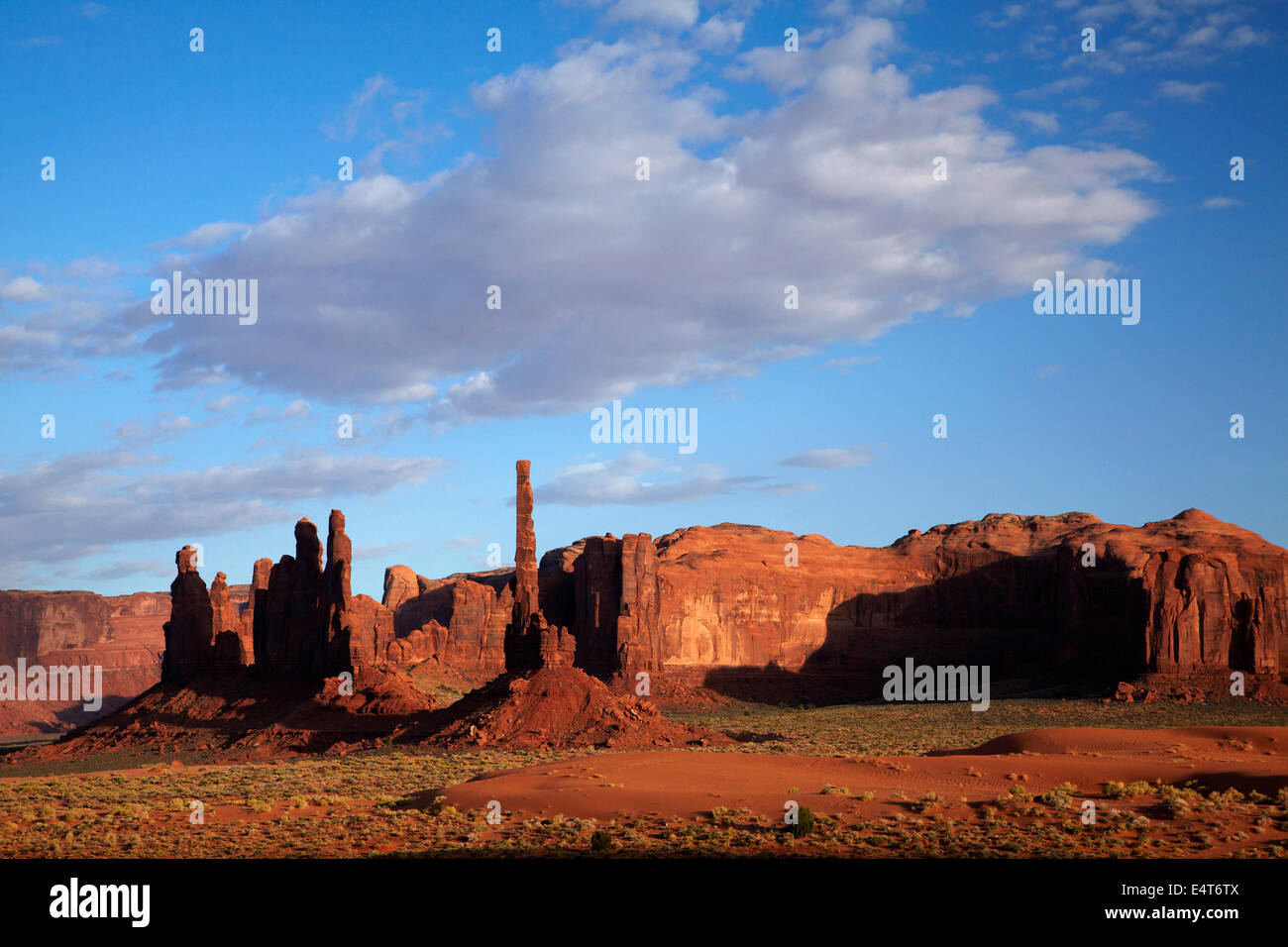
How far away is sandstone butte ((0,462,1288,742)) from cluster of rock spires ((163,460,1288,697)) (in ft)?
0.65

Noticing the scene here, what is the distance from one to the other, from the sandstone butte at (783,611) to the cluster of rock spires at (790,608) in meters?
0.20

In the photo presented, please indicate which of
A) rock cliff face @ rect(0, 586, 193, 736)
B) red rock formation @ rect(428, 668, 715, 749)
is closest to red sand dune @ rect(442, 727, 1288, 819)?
red rock formation @ rect(428, 668, 715, 749)

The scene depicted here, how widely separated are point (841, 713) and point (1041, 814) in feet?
202

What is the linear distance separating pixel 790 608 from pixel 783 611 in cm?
108

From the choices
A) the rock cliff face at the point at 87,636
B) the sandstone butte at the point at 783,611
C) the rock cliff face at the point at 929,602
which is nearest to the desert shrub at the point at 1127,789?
the sandstone butte at the point at 783,611

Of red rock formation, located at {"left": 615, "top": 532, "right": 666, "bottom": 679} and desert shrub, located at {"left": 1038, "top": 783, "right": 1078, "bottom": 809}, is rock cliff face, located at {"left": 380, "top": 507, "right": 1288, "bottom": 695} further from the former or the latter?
desert shrub, located at {"left": 1038, "top": 783, "right": 1078, "bottom": 809}

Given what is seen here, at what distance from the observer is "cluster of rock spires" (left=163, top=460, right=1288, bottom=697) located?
3118 inches

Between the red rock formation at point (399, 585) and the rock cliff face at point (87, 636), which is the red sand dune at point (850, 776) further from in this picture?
the rock cliff face at point (87, 636)

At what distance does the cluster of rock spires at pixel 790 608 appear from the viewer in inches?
3118

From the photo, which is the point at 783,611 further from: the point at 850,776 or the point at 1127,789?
the point at 1127,789

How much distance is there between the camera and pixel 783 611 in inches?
4862
